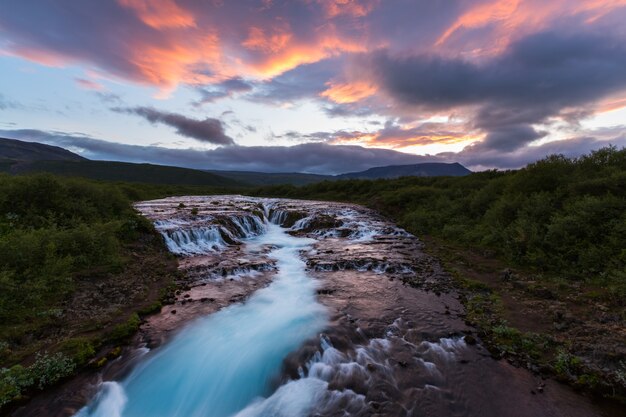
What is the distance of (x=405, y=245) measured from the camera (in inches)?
861

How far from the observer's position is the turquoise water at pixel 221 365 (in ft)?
23.3

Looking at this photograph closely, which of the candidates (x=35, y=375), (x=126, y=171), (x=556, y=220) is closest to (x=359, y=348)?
(x=35, y=375)

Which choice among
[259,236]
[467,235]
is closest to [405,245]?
[467,235]

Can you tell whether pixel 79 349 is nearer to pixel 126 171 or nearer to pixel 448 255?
pixel 448 255

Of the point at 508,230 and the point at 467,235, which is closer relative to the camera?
the point at 508,230

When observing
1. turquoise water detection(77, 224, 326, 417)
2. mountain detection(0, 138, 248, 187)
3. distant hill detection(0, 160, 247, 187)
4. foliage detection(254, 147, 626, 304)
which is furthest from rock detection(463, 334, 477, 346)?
mountain detection(0, 138, 248, 187)

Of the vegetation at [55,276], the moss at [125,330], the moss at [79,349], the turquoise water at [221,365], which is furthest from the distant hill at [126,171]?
the moss at [79,349]

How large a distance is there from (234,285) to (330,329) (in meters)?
6.07

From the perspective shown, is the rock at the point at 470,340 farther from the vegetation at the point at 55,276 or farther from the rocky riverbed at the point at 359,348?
the vegetation at the point at 55,276

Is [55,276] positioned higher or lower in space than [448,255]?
higher

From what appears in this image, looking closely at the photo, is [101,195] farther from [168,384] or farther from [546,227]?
[546,227]

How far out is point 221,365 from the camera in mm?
8750

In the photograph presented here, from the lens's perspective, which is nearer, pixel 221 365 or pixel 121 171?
pixel 221 365

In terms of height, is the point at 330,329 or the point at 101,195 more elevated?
the point at 101,195
